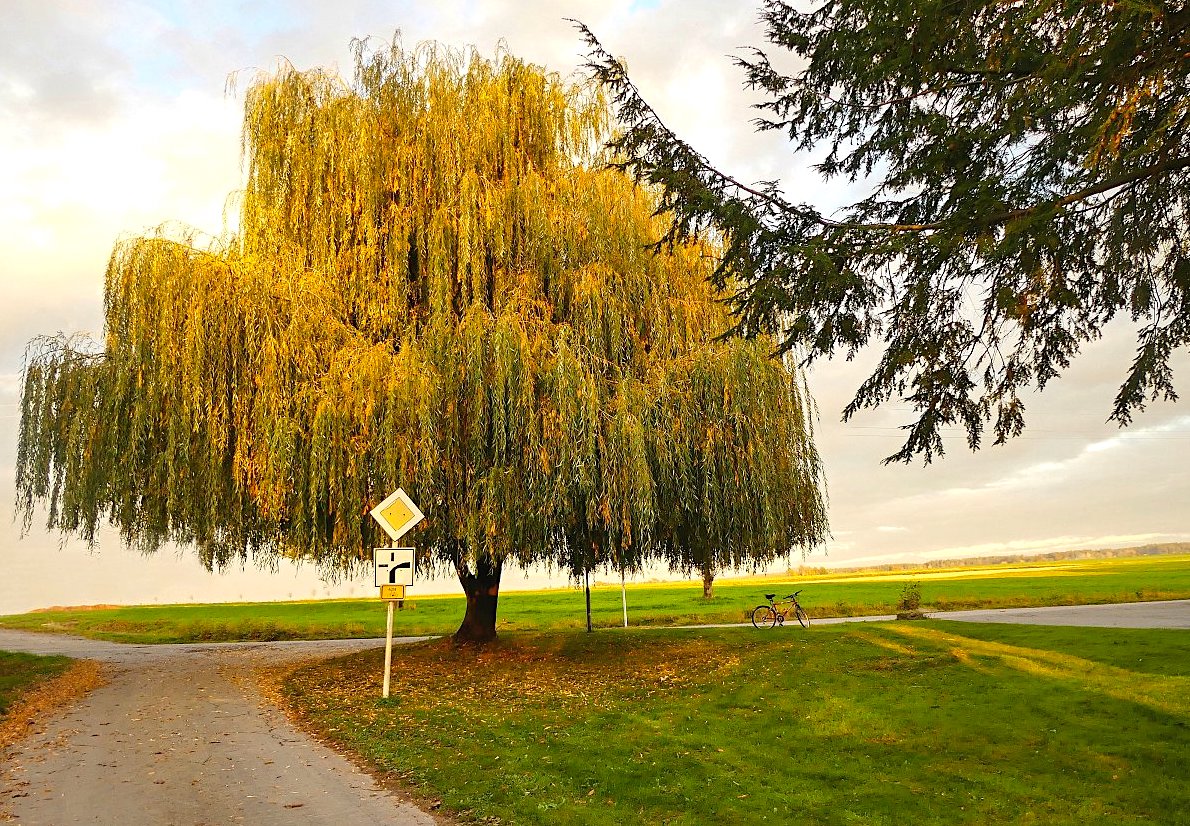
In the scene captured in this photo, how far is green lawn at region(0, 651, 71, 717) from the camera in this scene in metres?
13.7

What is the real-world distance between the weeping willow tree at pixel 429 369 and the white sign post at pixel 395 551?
3.20 ft

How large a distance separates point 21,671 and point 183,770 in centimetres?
1134

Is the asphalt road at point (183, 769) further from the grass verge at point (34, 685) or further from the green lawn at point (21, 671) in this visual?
the green lawn at point (21, 671)

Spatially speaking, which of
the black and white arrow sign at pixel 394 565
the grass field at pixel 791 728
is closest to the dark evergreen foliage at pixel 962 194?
the grass field at pixel 791 728

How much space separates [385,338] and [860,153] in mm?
9192

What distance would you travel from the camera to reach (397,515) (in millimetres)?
12266

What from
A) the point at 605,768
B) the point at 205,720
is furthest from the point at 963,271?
the point at 205,720

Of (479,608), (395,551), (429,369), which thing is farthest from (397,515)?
(479,608)

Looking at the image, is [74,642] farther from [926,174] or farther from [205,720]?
[926,174]

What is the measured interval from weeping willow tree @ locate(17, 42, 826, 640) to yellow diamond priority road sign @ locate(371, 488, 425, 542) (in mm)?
964

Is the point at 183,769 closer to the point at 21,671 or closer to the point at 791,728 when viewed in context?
the point at 791,728

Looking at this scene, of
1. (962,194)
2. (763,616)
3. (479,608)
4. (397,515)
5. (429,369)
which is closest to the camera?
(962,194)

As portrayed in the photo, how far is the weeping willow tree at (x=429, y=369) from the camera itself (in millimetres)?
13367

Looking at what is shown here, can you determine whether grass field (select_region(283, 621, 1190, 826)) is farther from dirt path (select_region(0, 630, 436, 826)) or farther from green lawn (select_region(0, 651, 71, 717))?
green lawn (select_region(0, 651, 71, 717))
